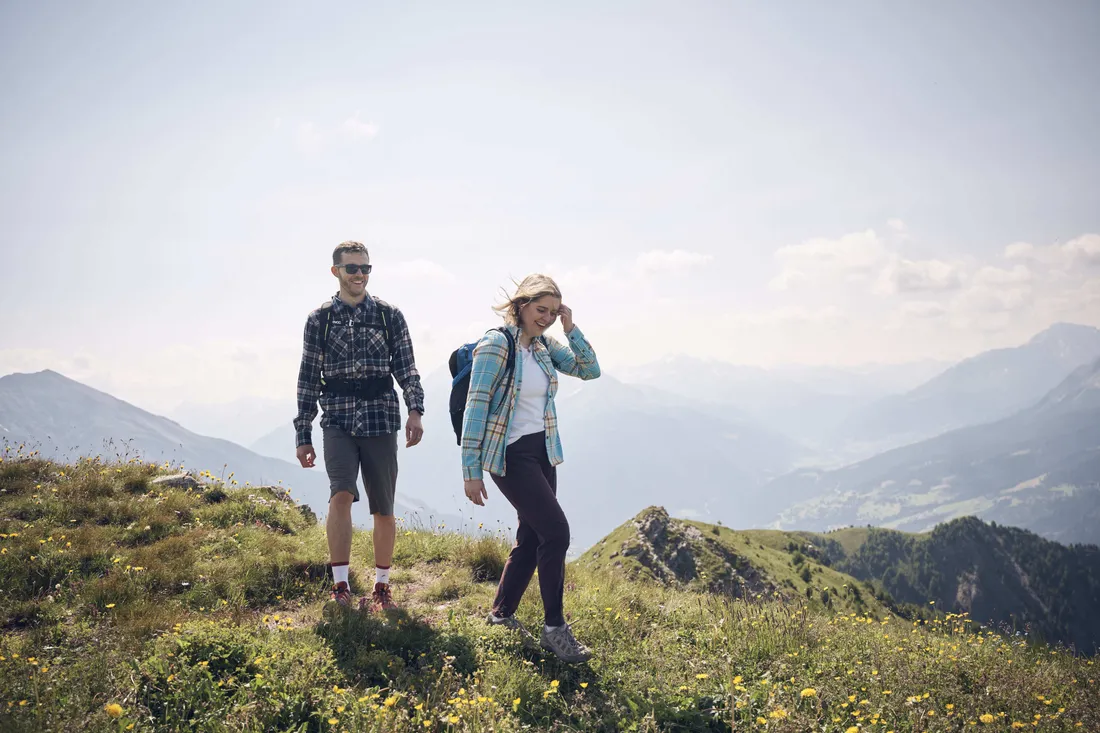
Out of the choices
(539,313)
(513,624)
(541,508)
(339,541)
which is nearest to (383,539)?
(339,541)

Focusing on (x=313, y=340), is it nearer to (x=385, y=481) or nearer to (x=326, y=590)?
(x=385, y=481)

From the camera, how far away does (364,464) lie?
6.18m

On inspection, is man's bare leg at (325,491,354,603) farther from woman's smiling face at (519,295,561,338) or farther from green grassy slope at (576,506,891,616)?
green grassy slope at (576,506,891,616)

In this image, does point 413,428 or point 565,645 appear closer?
point 565,645

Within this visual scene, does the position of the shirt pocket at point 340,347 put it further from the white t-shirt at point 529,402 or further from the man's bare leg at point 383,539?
the white t-shirt at point 529,402

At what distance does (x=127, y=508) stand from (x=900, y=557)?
489ft

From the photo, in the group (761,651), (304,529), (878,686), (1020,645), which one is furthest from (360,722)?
(1020,645)

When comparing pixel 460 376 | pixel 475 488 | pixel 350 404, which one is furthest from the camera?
pixel 350 404

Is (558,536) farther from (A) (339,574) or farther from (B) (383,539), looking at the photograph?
(A) (339,574)

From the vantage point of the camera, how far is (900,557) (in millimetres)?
126000

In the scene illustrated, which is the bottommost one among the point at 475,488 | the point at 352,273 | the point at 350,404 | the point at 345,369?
the point at 475,488

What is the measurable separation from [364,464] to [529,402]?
6.95 ft

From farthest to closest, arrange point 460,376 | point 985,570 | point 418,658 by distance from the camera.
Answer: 1. point 985,570
2. point 460,376
3. point 418,658

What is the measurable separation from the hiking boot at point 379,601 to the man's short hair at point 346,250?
357 centimetres
